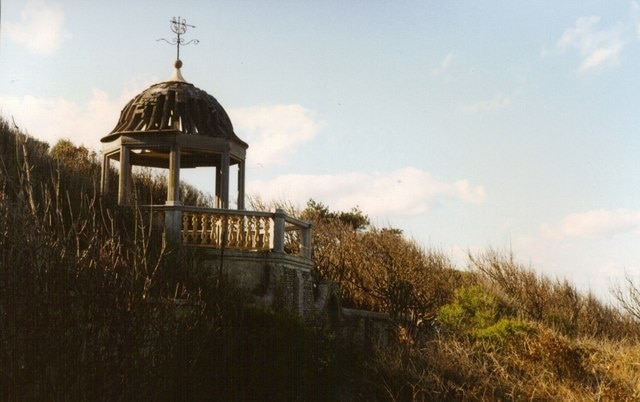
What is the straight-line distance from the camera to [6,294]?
9664 mm

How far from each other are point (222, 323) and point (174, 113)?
7.58 m

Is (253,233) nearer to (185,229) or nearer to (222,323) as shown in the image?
(185,229)

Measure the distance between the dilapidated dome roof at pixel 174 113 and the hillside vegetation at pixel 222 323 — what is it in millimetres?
2062

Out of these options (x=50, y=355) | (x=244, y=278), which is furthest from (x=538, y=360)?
(x=50, y=355)

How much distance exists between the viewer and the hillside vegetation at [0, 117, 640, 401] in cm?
992

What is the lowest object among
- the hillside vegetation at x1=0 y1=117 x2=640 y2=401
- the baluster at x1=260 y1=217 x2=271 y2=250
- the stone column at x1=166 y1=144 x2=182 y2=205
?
the hillside vegetation at x1=0 y1=117 x2=640 y2=401

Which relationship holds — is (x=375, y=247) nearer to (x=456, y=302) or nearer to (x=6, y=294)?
(x=456, y=302)

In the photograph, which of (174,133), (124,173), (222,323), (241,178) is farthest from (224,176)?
(222,323)

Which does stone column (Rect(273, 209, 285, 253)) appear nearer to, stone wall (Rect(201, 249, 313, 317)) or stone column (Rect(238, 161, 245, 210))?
stone wall (Rect(201, 249, 313, 317))

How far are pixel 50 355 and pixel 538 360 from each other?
14.2 m

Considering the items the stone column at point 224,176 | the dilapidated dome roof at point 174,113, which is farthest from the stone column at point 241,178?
the stone column at point 224,176

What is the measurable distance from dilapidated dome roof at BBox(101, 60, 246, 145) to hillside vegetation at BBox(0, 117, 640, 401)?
2.06 m

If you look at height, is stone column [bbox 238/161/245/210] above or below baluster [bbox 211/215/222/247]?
above

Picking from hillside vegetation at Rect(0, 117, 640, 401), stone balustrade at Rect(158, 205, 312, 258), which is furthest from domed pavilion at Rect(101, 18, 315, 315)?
hillside vegetation at Rect(0, 117, 640, 401)
